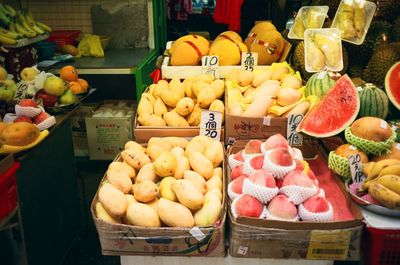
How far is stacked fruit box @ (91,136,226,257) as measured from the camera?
4.66 ft

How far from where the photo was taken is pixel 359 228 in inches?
54.3

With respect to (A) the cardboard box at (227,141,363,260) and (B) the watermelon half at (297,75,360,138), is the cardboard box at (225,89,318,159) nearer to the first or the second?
(B) the watermelon half at (297,75,360,138)

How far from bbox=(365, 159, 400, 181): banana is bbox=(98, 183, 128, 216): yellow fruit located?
92cm

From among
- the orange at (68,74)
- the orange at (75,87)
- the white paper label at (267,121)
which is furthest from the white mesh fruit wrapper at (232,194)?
the orange at (68,74)

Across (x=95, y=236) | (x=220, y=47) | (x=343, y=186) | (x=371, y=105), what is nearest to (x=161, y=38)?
(x=220, y=47)

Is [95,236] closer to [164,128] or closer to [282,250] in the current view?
[164,128]

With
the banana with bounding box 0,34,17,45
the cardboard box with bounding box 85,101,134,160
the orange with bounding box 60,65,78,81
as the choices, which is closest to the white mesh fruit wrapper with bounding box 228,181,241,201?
the orange with bounding box 60,65,78,81

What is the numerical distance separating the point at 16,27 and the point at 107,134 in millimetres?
1201

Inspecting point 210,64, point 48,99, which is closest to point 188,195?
point 210,64

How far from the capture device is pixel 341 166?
5.39 feet

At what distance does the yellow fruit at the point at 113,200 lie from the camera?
148cm

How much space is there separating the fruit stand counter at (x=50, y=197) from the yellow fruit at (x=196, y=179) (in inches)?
36.3

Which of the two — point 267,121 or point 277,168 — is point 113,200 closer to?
point 277,168

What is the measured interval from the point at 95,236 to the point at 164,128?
1343 mm
